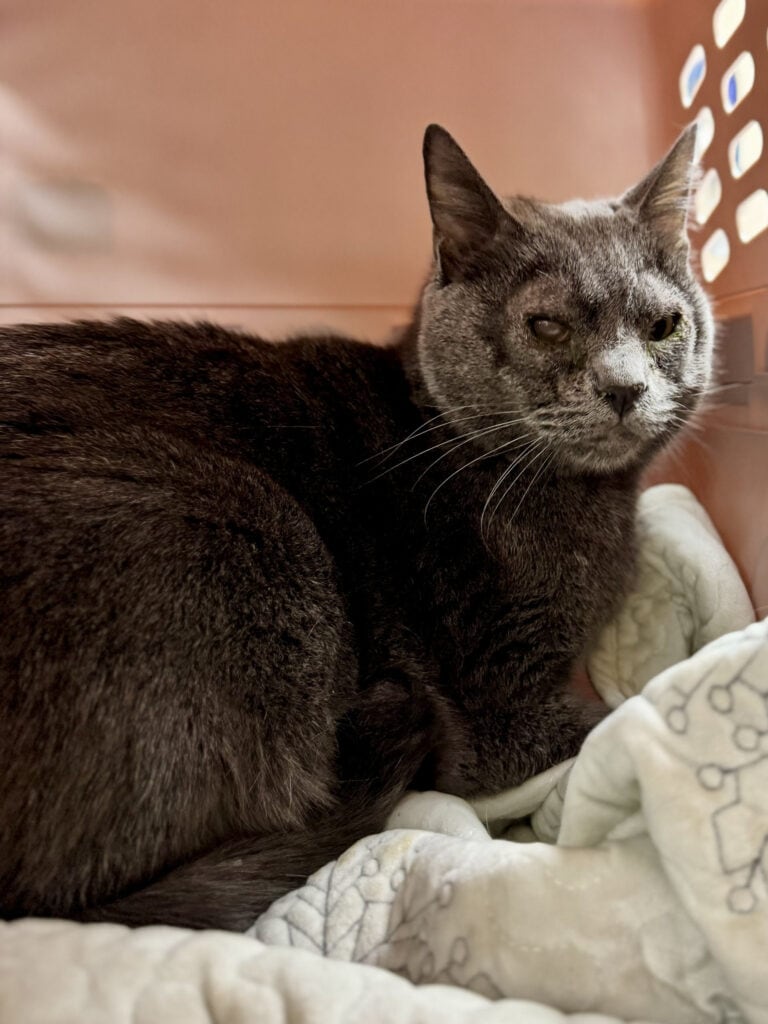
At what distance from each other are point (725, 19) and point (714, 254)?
1.28 ft

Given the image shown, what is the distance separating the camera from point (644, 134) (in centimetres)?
179

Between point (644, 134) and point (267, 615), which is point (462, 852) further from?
point (644, 134)

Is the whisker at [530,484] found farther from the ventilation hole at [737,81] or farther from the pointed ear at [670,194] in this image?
the ventilation hole at [737,81]

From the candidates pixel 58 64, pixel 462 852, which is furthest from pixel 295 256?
pixel 462 852

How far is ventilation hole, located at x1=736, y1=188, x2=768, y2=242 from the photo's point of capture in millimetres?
1378

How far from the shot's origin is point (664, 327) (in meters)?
1.20

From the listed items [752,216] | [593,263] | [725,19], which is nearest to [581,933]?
[593,263]

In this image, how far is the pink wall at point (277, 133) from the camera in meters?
1.68

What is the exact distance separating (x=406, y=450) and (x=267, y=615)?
0.38m

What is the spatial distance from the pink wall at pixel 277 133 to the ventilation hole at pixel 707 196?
21 cm

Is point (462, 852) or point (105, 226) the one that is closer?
point (462, 852)

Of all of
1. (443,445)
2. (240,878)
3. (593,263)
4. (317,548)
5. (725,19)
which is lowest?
(240,878)

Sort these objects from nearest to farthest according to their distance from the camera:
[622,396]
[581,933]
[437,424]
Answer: [581,933] → [622,396] → [437,424]

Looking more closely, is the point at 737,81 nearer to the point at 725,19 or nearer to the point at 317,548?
the point at 725,19
